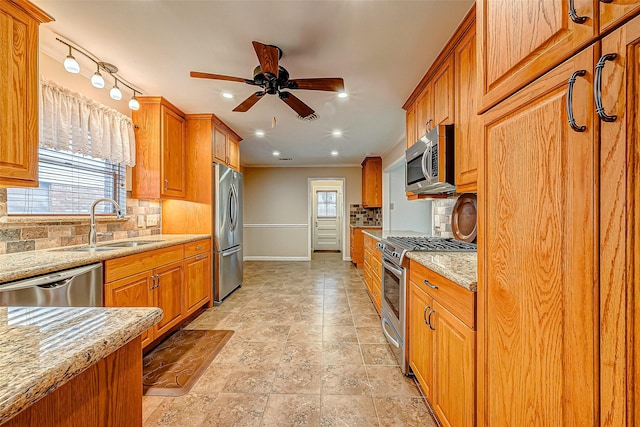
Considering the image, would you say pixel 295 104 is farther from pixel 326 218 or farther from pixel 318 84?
pixel 326 218

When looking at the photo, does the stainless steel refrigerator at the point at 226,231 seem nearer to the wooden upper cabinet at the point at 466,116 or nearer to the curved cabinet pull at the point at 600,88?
the wooden upper cabinet at the point at 466,116

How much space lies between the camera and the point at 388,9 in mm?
1507

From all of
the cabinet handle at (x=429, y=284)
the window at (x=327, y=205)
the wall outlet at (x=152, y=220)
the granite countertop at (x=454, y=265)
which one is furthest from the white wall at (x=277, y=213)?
the cabinet handle at (x=429, y=284)

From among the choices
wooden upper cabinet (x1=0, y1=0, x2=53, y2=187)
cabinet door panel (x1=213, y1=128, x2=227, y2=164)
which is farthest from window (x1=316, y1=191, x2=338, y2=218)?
wooden upper cabinet (x1=0, y1=0, x2=53, y2=187)

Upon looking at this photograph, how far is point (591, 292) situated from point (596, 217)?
0.17 meters

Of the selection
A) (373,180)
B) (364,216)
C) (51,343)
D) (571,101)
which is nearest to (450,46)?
(571,101)

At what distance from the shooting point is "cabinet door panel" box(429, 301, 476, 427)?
1.07m

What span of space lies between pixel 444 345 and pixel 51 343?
1.44 metres

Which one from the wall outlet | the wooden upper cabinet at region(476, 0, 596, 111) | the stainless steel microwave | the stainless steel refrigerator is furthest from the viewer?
the stainless steel refrigerator

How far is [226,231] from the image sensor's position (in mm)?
3455

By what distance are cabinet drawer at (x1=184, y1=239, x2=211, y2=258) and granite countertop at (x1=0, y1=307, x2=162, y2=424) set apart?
213 centimetres

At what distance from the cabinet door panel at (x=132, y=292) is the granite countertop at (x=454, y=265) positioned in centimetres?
189

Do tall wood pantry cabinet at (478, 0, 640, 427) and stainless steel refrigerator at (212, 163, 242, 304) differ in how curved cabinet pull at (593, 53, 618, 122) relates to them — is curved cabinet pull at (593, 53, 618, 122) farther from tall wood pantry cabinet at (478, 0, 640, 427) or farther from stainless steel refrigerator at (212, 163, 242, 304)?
stainless steel refrigerator at (212, 163, 242, 304)

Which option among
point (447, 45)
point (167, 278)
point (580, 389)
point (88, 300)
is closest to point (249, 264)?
point (167, 278)
